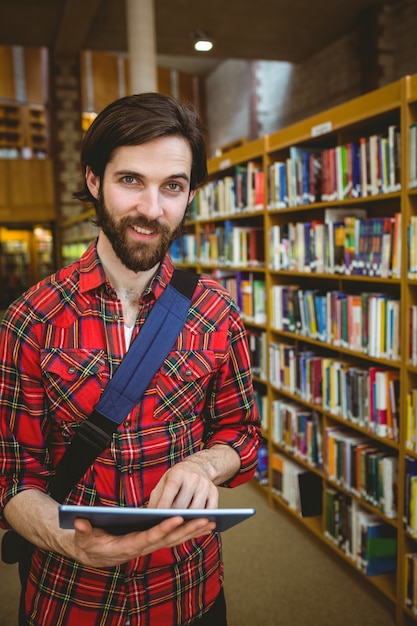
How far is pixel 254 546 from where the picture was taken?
317 cm

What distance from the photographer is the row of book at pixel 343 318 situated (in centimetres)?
246

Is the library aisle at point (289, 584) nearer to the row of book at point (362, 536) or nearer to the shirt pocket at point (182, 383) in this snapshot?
the row of book at point (362, 536)

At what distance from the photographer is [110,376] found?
1.07m

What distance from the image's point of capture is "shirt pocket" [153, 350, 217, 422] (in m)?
1.10

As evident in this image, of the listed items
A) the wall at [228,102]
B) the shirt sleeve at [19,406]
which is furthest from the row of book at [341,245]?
the wall at [228,102]

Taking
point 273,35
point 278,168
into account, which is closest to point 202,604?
point 278,168

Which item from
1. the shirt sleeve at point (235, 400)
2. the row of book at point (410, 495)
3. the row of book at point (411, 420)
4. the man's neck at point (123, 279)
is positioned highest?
the man's neck at point (123, 279)

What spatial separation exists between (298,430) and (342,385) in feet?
Answer: 2.04

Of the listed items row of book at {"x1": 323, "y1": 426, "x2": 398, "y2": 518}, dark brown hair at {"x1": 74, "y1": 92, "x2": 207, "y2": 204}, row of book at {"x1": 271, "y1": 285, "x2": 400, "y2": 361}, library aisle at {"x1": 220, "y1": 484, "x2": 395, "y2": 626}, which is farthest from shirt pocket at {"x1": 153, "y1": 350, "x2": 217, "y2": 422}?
library aisle at {"x1": 220, "y1": 484, "x2": 395, "y2": 626}

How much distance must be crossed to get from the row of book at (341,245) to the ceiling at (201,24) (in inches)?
201

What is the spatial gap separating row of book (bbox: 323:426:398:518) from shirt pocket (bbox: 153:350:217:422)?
1.70 meters

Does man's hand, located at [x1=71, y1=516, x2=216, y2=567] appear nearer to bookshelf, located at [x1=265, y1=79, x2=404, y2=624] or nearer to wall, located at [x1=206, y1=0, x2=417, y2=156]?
bookshelf, located at [x1=265, y1=79, x2=404, y2=624]

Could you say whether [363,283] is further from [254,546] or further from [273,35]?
[273,35]

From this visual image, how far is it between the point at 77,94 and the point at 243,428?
9671 millimetres
